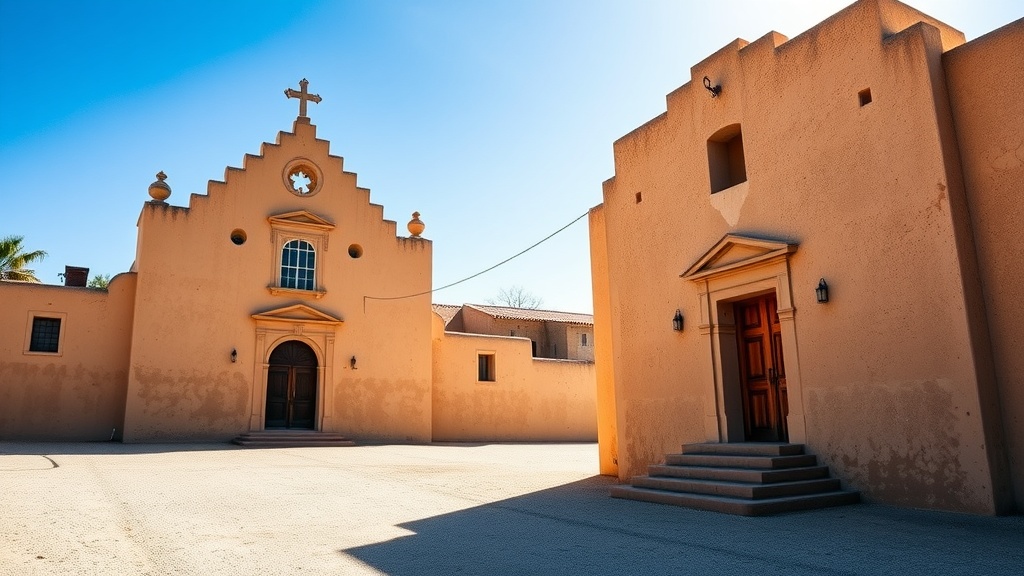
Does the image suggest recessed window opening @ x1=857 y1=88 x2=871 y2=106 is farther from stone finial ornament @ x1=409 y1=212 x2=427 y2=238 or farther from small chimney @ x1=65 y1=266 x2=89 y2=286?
small chimney @ x1=65 y1=266 x2=89 y2=286

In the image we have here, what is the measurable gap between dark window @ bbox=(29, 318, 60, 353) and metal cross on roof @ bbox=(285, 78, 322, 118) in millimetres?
9207

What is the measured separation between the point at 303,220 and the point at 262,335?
3.65 metres

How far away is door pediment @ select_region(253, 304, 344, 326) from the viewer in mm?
20172

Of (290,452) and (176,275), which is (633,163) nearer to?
(290,452)

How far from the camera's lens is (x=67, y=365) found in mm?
18562

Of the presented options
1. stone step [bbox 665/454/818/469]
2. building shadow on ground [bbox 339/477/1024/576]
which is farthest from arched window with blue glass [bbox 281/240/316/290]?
stone step [bbox 665/454/818/469]

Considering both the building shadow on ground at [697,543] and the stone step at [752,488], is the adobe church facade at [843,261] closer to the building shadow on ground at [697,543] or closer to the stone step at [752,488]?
the stone step at [752,488]

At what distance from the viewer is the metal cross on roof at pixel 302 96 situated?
22.3 metres

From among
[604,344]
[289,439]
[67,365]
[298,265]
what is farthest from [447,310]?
[604,344]

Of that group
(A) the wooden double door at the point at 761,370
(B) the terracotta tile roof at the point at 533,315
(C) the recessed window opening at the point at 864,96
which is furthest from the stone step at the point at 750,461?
(B) the terracotta tile roof at the point at 533,315

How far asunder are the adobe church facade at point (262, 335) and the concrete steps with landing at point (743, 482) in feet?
45.1

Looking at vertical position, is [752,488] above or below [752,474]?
below

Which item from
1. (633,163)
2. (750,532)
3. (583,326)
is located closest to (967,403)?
(750,532)

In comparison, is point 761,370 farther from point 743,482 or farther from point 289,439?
point 289,439
